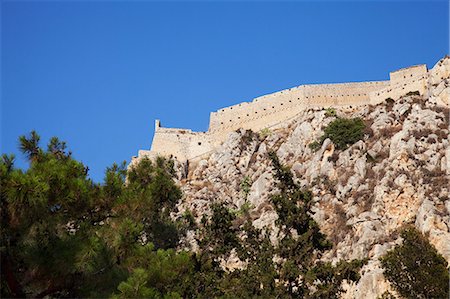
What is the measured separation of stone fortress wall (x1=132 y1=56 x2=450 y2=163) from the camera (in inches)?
1948

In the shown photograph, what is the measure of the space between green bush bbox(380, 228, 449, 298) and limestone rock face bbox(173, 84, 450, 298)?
14.5ft

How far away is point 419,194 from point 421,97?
12.6 metres

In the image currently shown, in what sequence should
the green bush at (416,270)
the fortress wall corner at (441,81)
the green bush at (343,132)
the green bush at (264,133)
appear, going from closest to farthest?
the green bush at (416,270)
the fortress wall corner at (441,81)
the green bush at (343,132)
the green bush at (264,133)

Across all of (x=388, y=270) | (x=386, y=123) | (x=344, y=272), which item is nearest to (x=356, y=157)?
(x=386, y=123)

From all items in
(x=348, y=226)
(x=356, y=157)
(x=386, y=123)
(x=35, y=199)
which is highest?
(x=386, y=123)

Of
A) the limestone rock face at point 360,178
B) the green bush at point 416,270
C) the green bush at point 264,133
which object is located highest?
the green bush at point 264,133

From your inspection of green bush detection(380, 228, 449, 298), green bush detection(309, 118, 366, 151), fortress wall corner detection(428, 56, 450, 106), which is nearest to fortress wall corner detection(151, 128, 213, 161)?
green bush detection(309, 118, 366, 151)

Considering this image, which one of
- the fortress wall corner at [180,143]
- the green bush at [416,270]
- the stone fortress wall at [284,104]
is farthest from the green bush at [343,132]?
the green bush at [416,270]

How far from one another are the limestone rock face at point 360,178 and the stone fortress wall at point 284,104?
4.67 ft

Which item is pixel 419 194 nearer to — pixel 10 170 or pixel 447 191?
pixel 447 191

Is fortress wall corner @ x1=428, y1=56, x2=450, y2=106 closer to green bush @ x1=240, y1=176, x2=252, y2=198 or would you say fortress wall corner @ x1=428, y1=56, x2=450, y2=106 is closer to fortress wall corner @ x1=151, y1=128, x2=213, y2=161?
green bush @ x1=240, y1=176, x2=252, y2=198

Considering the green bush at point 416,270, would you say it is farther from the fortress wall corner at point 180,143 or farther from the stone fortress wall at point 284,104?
the fortress wall corner at point 180,143

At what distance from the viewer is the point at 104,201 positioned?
15.1 meters

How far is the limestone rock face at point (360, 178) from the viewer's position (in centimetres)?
3288
